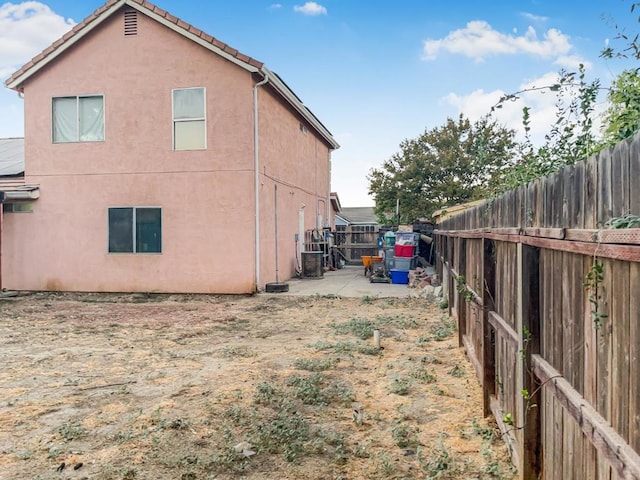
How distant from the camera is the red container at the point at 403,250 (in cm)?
1345

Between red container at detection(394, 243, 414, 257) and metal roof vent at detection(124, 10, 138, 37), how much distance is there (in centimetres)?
893

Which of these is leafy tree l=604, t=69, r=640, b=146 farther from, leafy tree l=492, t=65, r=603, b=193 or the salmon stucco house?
the salmon stucco house

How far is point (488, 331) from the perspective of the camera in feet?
12.9

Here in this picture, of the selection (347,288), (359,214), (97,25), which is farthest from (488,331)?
(359,214)

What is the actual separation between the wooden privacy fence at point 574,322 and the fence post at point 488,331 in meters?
0.44

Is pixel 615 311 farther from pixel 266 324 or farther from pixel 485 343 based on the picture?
pixel 266 324

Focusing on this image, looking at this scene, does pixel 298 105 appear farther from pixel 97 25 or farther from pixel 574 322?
pixel 574 322

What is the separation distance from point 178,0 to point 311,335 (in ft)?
38.5

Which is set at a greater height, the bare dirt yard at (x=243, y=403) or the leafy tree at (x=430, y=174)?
the leafy tree at (x=430, y=174)

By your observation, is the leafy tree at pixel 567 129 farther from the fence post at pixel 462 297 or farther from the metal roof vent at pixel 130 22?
the metal roof vent at pixel 130 22

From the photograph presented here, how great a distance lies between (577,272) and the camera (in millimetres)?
1881

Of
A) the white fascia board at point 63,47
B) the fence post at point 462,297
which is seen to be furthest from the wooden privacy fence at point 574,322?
Answer: the white fascia board at point 63,47

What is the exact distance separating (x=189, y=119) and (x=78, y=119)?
3.09m

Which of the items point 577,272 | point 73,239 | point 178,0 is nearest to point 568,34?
point 577,272
